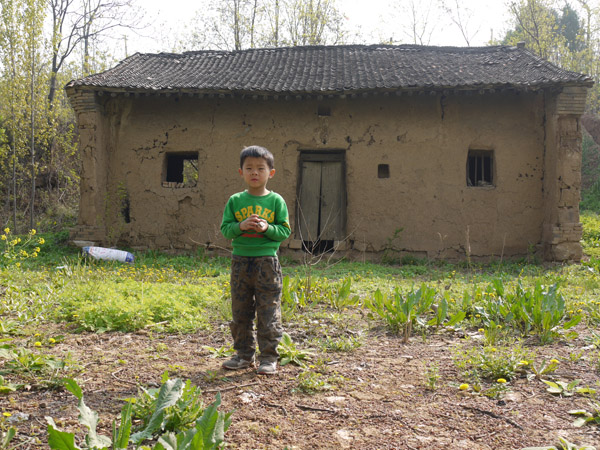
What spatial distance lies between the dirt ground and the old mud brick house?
596 cm

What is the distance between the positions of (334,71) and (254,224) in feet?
27.4

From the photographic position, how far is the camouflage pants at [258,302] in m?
3.18

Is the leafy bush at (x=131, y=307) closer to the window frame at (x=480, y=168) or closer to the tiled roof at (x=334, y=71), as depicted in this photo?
the tiled roof at (x=334, y=71)

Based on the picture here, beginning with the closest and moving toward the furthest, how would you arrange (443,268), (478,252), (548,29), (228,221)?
1. (228,221)
2. (443,268)
3. (478,252)
4. (548,29)

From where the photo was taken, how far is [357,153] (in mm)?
9742

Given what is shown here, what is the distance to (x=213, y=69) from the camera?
1098 cm

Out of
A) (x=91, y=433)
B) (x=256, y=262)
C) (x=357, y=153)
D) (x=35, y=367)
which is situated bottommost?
(x=35, y=367)

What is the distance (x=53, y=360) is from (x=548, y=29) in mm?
22971

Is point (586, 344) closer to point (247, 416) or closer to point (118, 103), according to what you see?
point (247, 416)

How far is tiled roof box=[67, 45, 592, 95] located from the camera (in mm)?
9156

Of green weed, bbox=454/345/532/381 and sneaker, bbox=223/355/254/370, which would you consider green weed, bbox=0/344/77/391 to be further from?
green weed, bbox=454/345/532/381

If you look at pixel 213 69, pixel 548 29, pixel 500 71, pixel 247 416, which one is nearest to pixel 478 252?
pixel 500 71

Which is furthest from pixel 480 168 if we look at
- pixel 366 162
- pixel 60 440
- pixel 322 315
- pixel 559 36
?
pixel 559 36

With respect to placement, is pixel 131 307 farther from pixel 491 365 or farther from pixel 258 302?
pixel 491 365
